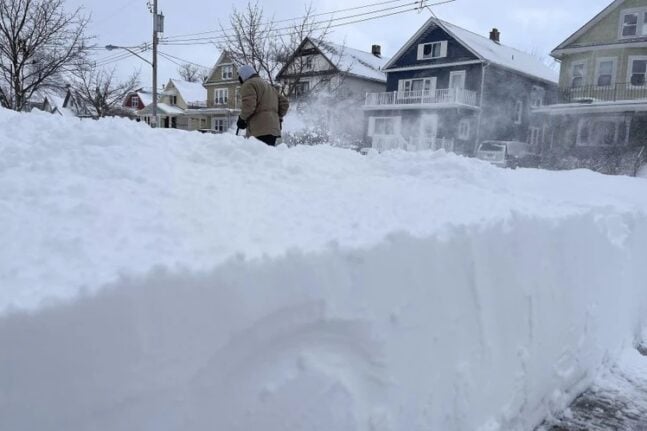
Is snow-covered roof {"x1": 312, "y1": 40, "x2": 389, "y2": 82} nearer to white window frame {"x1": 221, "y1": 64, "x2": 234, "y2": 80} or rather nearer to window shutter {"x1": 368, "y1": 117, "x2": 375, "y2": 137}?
window shutter {"x1": 368, "y1": 117, "x2": 375, "y2": 137}

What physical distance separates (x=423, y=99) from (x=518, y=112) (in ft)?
17.3

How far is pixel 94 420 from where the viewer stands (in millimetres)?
1318

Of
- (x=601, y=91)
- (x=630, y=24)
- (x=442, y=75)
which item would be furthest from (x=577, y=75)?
(x=442, y=75)

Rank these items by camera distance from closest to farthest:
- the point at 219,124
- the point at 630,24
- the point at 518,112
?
the point at 630,24 < the point at 518,112 < the point at 219,124

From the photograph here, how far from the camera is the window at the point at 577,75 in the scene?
971 inches

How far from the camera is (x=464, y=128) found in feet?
90.2

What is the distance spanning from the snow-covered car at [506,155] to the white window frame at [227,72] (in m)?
23.6

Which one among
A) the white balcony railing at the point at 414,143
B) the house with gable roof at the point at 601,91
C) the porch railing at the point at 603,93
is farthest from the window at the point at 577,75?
the white balcony railing at the point at 414,143

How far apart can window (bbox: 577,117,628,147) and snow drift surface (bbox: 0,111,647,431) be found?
21.8 metres

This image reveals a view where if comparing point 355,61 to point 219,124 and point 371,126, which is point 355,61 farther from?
point 219,124

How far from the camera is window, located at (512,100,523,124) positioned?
28625mm

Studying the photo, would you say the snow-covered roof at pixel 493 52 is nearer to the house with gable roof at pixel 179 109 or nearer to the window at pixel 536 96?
the window at pixel 536 96

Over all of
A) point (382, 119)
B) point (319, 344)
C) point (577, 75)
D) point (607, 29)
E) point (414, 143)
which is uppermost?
point (607, 29)

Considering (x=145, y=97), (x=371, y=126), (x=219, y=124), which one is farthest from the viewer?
(x=145, y=97)
